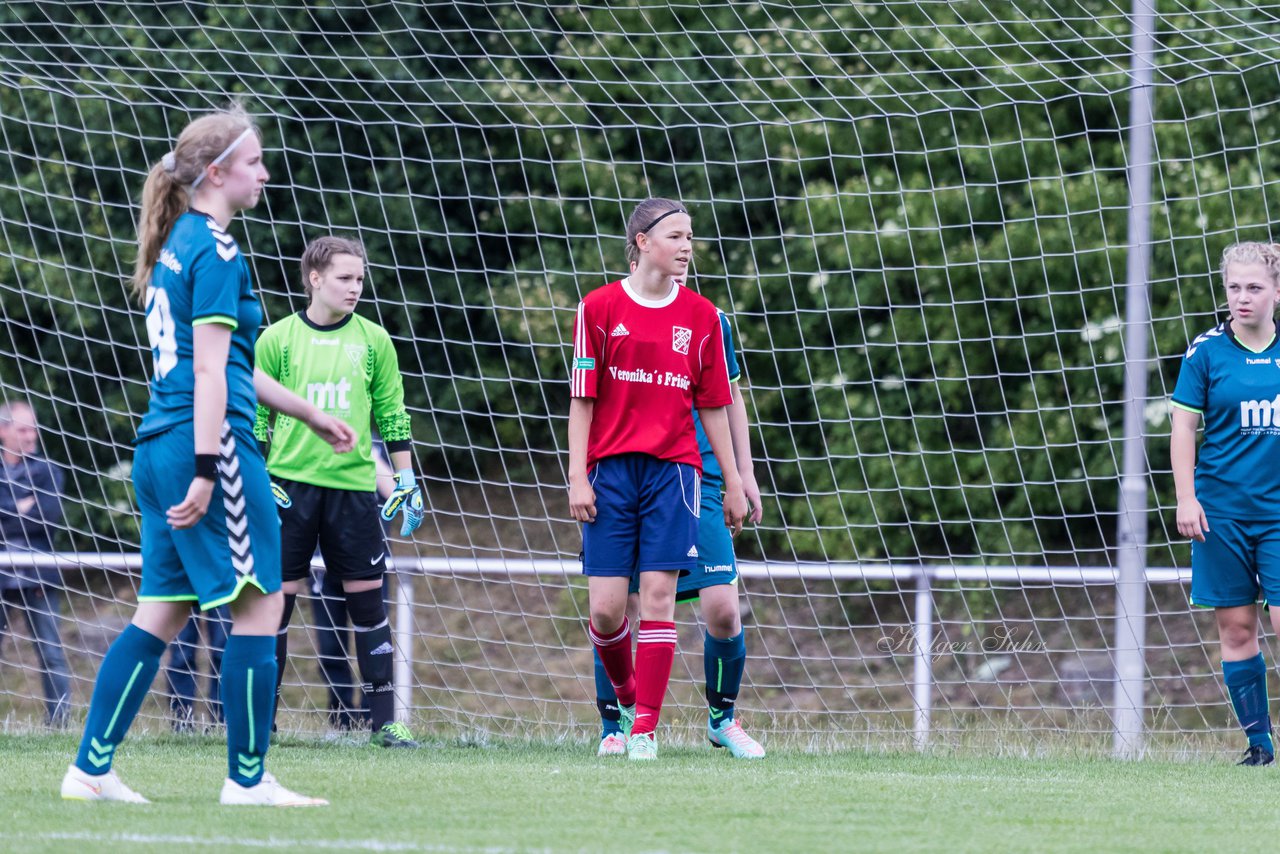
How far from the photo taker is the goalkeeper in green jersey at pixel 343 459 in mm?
5867

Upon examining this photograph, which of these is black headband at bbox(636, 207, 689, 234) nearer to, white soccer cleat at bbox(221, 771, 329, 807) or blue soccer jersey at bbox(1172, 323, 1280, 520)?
blue soccer jersey at bbox(1172, 323, 1280, 520)

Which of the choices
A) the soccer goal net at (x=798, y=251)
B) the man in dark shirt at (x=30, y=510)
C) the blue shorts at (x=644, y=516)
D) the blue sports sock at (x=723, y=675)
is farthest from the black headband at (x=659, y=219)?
the soccer goal net at (x=798, y=251)

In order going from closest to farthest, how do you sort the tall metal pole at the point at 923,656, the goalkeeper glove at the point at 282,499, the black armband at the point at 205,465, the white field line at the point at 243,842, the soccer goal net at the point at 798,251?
the white field line at the point at 243,842, the black armband at the point at 205,465, the goalkeeper glove at the point at 282,499, the tall metal pole at the point at 923,656, the soccer goal net at the point at 798,251

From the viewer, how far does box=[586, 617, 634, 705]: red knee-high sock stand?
218 inches

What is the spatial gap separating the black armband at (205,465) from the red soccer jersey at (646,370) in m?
1.79

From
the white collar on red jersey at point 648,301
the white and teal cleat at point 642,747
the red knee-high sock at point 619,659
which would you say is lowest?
the white and teal cleat at point 642,747

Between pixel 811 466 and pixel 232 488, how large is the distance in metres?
8.92

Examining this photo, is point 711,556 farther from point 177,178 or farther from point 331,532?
point 177,178

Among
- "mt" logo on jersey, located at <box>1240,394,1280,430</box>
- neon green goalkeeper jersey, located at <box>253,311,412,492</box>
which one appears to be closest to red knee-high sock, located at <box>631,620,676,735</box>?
neon green goalkeeper jersey, located at <box>253,311,412,492</box>

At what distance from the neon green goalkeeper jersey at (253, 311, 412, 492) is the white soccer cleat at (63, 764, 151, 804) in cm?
197

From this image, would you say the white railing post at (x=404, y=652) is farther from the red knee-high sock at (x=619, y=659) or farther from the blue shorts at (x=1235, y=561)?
the blue shorts at (x=1235, y=561)

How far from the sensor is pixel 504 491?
13.3 m

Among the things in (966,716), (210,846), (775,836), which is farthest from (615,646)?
(966,716)

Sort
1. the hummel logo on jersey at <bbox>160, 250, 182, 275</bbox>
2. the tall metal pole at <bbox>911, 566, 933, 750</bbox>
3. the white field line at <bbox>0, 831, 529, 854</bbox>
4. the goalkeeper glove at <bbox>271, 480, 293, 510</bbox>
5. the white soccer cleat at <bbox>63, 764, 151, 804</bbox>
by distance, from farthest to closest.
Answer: the tall metal pole at <bbox>911, 566, 933, 750</bbox> → the goalkeeper glove at <bbox>271, 480, 293, 510</bbox> → the white soccer cleat at <bbox>63, 764, 151, 804</bbox> → the hummel logo on jersey at <bbox>160, 250, 182, 275</bbox> → the white field line at <bbox>0, 831, 529, 854</bbox>
